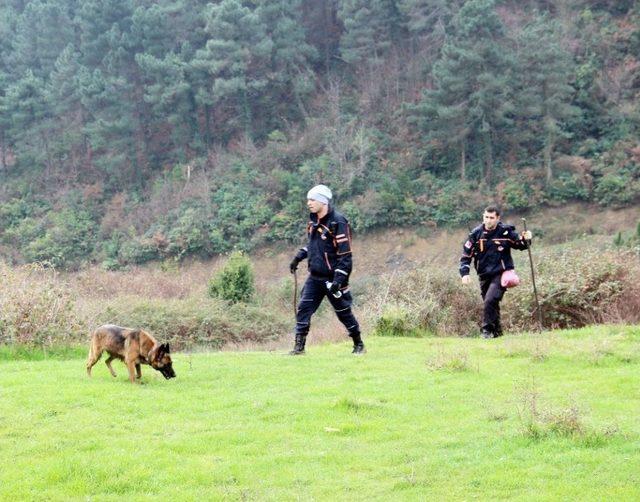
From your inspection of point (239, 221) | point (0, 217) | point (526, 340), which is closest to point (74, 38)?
point (0, 217)

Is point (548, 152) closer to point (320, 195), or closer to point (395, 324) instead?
point (395, 324)

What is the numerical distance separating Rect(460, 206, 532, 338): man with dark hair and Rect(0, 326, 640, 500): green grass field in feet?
6.05

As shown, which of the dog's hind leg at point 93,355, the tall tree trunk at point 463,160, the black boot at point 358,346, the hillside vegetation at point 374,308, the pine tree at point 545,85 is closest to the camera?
the dog's hind leg at point 93,355

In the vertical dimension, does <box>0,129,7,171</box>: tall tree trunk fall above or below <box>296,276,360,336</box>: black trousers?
above

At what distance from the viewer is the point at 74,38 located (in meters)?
60.2

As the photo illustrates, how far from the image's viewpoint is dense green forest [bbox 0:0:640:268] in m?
43.8

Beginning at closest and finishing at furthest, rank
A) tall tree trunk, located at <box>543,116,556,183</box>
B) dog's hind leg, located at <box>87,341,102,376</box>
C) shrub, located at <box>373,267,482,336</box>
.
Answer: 1. dog's hind leg, located at <box>87,341,102,376</box>
2. shrub, located at <box>373,267,482,336</box>
3. tall tree trunk, located at <box>543,116,556,183</box>

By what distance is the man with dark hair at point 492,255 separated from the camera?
13766mm

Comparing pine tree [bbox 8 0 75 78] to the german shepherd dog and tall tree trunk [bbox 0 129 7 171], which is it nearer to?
tall tree trunk [bbox 0 129 7 171]

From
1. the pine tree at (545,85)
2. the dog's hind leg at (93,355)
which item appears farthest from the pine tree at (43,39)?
the dog's hind leg at (93,355)

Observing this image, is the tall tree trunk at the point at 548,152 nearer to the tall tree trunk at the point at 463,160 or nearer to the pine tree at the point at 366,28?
the tall tree trunk at the point at 463,160

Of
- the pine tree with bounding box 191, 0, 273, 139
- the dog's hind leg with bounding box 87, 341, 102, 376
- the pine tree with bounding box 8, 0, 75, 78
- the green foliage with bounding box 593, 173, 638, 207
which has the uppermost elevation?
A: the pine tree with bounding box 8, 0, 75, 78

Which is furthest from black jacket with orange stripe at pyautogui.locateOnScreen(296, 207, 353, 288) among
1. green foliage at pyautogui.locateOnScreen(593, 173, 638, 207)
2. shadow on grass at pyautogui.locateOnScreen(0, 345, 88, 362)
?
green foliage at pyautogui.locateOnScreen(593, 173, 638, 207)

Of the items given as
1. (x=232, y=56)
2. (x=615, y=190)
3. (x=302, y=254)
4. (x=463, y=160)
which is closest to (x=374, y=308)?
(x=302, y=254)
